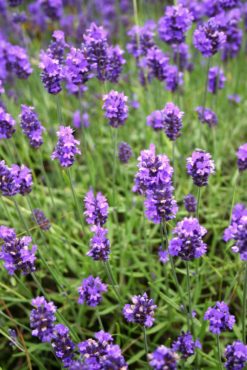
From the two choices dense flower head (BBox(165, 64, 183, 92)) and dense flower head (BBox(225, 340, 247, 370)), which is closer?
dense flower head (BBox(225, 340, 247, 370))

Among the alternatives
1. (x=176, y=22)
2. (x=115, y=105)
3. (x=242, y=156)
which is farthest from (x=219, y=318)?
(x=176, y=22)

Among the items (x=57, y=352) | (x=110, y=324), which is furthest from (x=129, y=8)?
(x=57, y=352)

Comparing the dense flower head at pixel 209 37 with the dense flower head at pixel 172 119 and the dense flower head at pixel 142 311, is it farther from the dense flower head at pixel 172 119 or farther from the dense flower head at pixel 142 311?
the dense flower head at pixel 142 311

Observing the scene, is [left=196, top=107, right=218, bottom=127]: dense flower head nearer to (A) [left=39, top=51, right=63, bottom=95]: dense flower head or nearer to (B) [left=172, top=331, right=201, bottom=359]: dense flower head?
(A) [left=39, top=51, right=63, bottom=95]: dense flower head

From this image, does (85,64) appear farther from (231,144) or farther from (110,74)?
(231,144)

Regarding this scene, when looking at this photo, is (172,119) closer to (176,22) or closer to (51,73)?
(51,73)

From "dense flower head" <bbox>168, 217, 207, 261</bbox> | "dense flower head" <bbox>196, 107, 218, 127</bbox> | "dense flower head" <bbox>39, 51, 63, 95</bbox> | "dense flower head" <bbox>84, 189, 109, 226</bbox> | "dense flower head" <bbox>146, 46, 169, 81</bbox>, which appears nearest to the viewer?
"dense flower head" <bbox>168, 217, 207, 261</bbox>

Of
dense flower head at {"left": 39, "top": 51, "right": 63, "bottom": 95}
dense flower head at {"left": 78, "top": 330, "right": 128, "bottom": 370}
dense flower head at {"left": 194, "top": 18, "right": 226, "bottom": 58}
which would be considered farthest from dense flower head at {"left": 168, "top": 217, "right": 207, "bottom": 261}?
dense flower head at {"left": 194, "top": 18, "right": 226, "bottom": 58}
